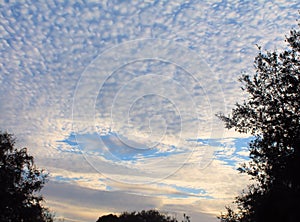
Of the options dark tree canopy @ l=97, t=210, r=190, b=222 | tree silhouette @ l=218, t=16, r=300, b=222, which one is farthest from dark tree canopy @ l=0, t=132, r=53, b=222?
dark tree canopy @ l=97, t=210, r=190, b=222

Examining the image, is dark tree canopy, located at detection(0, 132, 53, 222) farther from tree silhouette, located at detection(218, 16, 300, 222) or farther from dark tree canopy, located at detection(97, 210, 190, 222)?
dark tree canopy, located at detection(97, 210, 190, 222)

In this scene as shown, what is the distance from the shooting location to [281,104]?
74.3ft

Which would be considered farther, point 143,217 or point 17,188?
point 143,217

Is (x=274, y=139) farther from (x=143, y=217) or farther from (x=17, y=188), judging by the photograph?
(x=143, y=217)

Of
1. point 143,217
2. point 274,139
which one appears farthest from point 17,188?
point 143,217

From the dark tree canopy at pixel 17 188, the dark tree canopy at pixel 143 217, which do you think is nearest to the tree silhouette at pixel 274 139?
the dark tree canopy at pixel 17 188

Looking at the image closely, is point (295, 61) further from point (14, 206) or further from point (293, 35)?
point (14, 206)

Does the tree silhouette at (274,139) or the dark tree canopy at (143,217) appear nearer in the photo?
the tree silhouette at (274,139)

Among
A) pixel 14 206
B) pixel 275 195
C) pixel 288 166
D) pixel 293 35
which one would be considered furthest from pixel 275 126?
pixel 14 206

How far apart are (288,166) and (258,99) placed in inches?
221

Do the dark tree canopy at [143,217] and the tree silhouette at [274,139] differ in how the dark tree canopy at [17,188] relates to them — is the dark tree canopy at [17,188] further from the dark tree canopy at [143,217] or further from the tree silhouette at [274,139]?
the dark tree canopy at [143,217]

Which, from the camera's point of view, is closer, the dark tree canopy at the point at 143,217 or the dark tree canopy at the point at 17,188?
the dark tree canopy at the point at 17,188

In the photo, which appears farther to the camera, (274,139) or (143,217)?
(143,217)

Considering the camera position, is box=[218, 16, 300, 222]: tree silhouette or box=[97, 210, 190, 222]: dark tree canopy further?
box=[97, 210, 190, 222]: dark tree canopy
